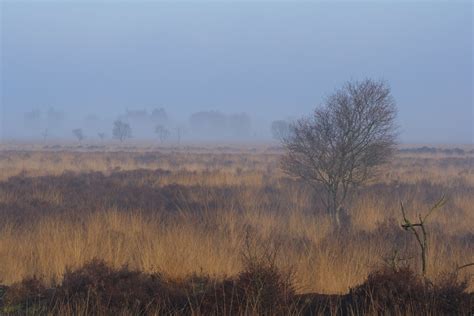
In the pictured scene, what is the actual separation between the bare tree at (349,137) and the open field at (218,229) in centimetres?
127

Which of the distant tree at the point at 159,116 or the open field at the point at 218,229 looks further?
the distant tree at the point at 159,116

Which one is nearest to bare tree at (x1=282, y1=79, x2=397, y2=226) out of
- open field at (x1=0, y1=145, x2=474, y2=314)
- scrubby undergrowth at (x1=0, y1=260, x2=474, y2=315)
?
open field at (x1=0, y1=145, x2=474, y2=314)

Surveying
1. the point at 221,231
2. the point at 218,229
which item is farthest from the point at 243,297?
the point at 218,229

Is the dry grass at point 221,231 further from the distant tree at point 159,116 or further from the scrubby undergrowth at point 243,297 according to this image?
the distant tree at point 159,116

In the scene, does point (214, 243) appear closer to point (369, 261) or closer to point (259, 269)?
point (369, 261)

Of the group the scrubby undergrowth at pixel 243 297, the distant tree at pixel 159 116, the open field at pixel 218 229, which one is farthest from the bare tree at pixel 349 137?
the distant tree at pixel 159 116

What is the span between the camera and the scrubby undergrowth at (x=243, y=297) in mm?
5262

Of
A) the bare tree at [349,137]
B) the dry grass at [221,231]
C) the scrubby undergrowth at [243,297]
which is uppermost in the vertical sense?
the bare tree at [349,137]

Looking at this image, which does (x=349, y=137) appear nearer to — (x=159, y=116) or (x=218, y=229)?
(x=218, y=229)

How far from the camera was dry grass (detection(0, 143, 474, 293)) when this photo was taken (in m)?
7.86

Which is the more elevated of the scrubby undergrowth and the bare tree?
the bare tree

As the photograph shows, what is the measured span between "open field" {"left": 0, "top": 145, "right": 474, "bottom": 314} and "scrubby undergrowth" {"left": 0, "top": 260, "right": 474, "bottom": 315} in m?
0.60

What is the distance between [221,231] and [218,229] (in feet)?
0.71

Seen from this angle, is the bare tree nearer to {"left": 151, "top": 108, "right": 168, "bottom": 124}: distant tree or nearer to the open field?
the open field
